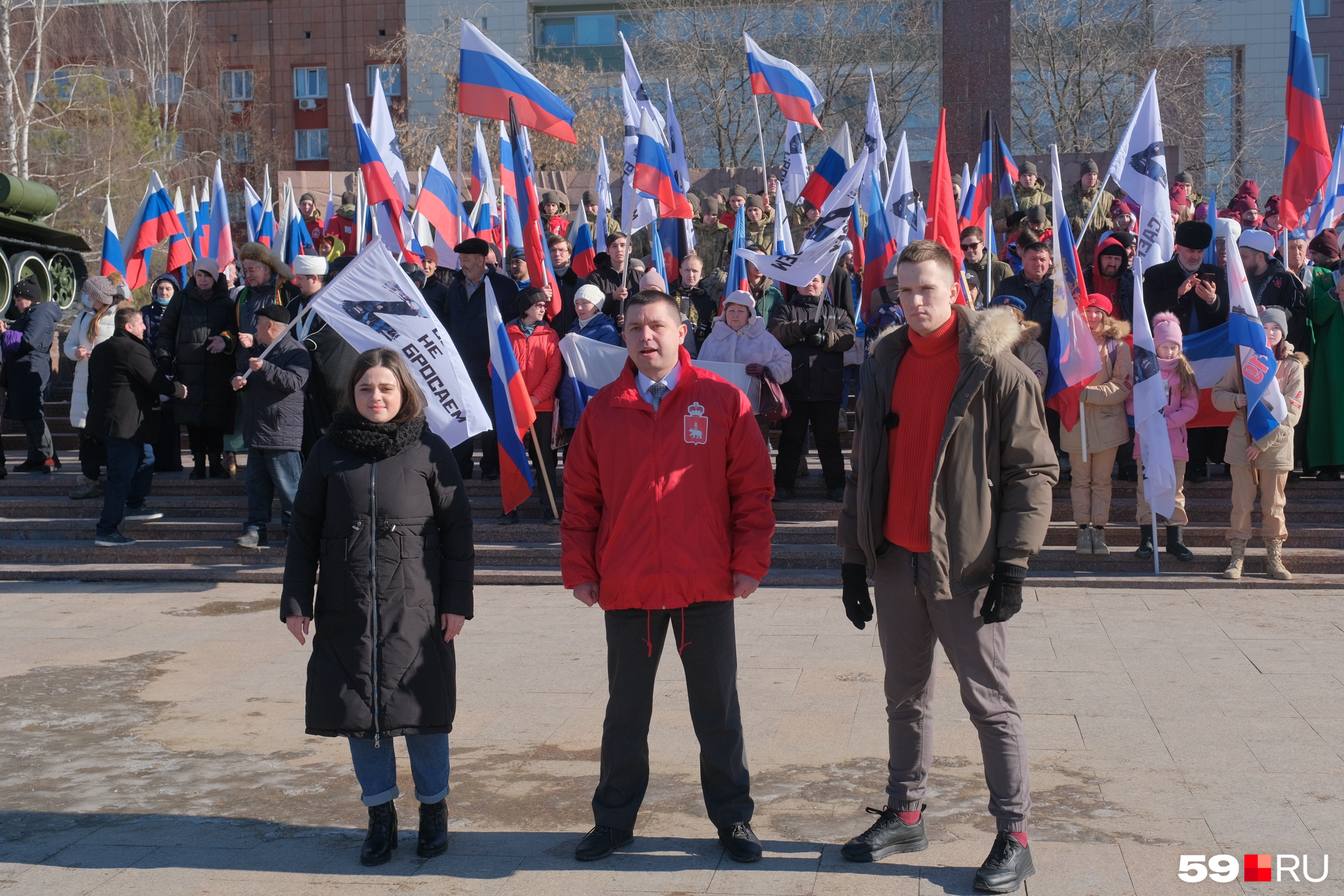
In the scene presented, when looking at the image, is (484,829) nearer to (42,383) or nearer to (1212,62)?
(42,383)

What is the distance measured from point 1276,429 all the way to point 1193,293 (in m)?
2.02

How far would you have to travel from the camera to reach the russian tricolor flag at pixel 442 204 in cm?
1345

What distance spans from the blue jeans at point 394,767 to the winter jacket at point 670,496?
76 centimetres

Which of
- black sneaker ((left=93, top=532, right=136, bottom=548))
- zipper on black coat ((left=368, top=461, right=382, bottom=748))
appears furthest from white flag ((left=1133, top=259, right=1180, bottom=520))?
black sneaker ((left=93, top=532, right=136, bottom=548))

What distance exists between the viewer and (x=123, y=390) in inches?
422

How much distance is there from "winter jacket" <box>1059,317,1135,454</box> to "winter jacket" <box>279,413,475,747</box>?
6238mm

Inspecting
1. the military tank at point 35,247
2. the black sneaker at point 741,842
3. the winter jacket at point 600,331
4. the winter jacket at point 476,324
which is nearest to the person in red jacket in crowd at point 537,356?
the winter jacket at point 600,331

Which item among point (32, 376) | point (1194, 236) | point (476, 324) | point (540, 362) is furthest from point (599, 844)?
point (32, 376)

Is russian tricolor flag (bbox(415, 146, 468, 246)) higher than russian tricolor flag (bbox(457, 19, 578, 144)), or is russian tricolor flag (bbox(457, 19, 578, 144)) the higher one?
russian tricolor flag (bbox(457, 19, 578, 144))

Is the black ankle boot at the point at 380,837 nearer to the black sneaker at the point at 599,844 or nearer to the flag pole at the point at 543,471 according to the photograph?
the black sneaker at the point at 599,844

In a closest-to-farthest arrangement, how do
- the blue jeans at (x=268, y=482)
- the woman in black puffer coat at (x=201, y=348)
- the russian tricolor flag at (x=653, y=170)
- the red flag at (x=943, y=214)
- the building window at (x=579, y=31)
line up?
the blue jeans at (x=268, y=482) < the red flag at (x=943, y=214) < the woman in black puffer coat at (x=201, y=348) < the russian tricolor flag at (x=653, y=170) < the building window at (x=579, y=31)

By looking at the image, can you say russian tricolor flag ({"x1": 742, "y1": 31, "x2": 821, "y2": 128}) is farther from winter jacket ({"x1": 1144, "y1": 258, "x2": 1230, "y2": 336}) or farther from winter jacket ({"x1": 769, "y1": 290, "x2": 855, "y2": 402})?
winter jacket ({"x1": 1144, "y1": 258, "x2": 1230, "y2": 336})

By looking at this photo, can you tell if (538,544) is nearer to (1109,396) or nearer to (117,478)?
(117,478)

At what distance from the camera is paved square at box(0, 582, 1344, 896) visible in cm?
446
